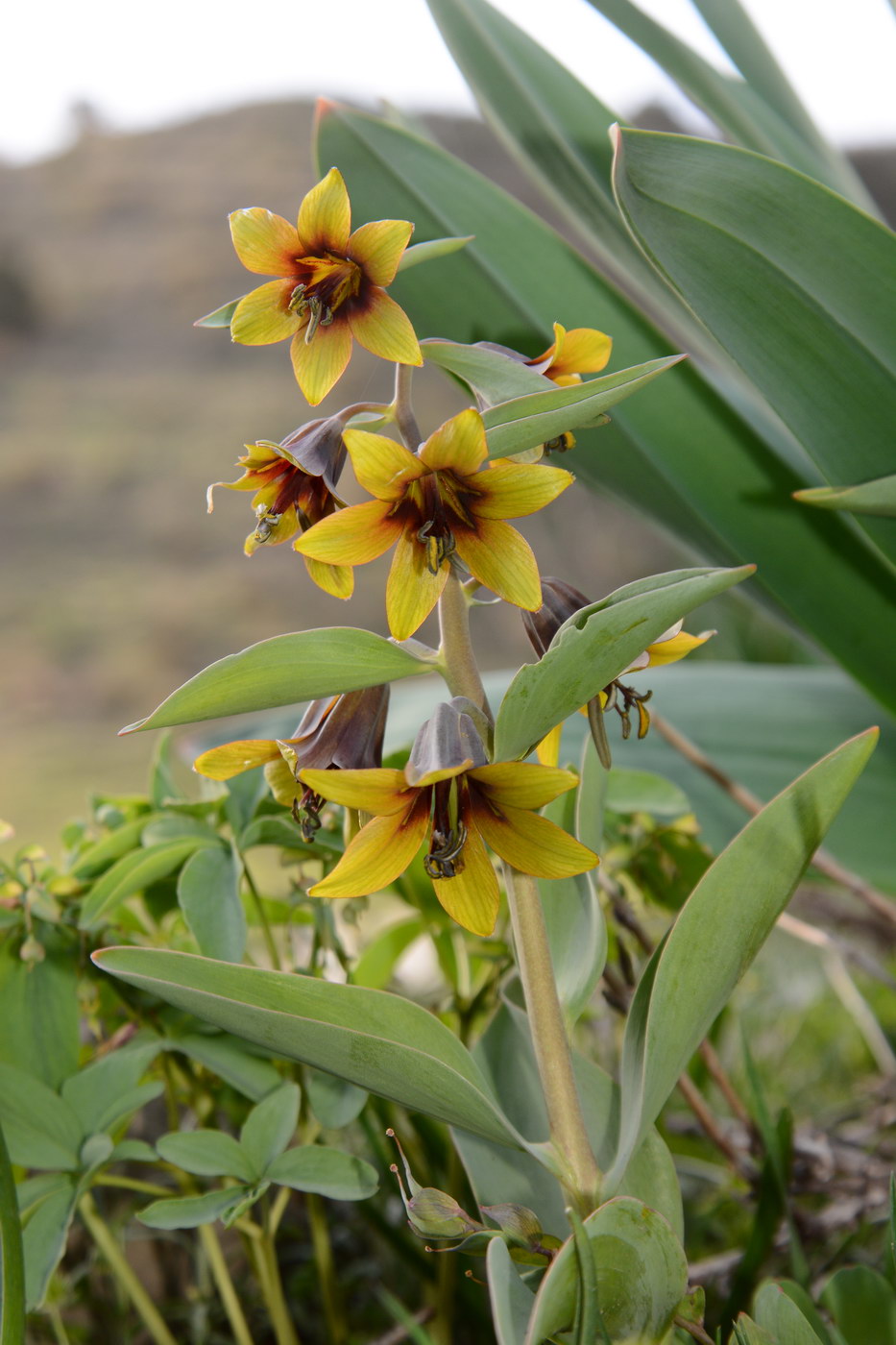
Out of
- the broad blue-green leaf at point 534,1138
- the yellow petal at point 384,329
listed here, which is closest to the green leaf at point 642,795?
the broad blue-green leaf at point 534,1138

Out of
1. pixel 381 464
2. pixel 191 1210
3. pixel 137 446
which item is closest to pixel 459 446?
pixel 381 464

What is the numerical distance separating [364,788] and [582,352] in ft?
0.45

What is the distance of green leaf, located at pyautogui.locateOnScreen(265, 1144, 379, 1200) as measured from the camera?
0.28 m

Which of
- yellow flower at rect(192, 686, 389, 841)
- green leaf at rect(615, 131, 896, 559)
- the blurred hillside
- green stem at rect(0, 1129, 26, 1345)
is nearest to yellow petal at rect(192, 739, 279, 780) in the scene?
yellow flower at rect(192, 686, 389, 841)

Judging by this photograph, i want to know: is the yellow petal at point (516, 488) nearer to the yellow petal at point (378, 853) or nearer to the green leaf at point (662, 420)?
the yellow petal at point (378, 853)

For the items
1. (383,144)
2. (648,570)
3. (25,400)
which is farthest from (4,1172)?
(25,400)

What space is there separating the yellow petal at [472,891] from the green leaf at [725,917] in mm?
45

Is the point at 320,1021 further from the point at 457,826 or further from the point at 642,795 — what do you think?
the point at 642,795

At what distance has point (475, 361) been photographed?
0.24m

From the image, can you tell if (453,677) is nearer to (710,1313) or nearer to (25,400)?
(710,1313)

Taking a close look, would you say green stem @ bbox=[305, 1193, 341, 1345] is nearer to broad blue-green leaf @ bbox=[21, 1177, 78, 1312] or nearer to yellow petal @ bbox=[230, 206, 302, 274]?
broad blue-green leaf @ bbox=[21, 1177, 78, 1312]

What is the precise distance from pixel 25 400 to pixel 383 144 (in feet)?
12.5

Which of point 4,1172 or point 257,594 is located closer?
point 4,1172

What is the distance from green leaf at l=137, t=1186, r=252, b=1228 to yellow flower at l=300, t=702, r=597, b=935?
12cm
